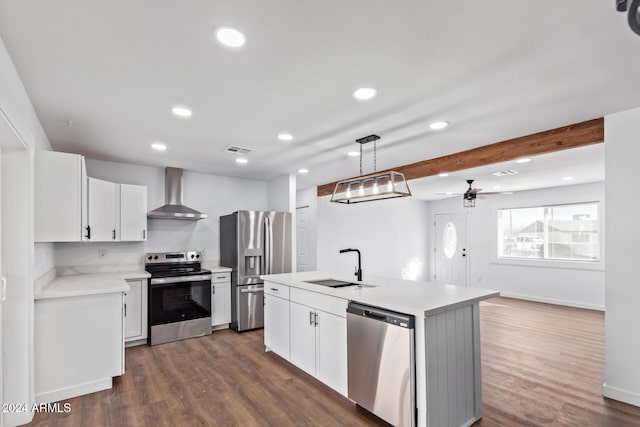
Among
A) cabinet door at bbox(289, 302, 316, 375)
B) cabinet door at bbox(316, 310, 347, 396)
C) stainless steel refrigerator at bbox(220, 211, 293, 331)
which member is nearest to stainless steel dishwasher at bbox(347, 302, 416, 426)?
cabinet door at bbox(316, 310, 347, 396)

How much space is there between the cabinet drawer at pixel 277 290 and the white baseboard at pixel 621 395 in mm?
2947

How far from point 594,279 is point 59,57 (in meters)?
8.10

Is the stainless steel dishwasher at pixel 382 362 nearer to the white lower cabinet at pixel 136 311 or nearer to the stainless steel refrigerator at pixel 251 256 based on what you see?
the stainless steel refrigerator at pixel 251 256

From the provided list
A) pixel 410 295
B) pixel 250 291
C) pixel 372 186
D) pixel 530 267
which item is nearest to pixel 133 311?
pixel 250 291

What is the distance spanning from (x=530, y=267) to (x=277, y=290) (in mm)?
5893

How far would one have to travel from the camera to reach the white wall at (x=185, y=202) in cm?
427

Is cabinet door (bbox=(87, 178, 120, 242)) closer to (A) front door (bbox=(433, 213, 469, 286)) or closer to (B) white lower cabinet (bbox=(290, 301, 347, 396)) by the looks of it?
(B) white lower cabinet (bbox=(290, 301, 347, 396))

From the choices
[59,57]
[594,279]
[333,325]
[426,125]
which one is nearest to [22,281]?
[59,57]

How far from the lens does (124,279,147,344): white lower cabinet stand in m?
3.99

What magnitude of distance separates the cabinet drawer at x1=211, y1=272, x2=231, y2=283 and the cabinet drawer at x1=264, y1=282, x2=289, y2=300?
3.80 feet

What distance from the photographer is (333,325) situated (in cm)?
278

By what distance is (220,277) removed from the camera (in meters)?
4.75

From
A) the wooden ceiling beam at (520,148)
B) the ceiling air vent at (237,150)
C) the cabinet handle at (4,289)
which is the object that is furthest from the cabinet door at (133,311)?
the wooden ceiling beam at (520,148)

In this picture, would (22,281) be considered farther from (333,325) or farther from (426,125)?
(426,125)
